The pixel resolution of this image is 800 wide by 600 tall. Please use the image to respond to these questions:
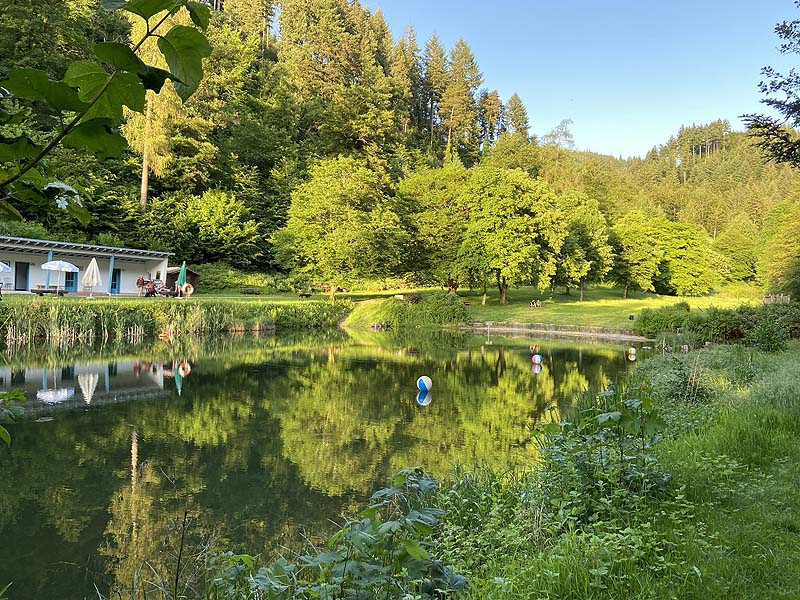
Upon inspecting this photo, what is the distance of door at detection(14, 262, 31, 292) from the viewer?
80.0ft

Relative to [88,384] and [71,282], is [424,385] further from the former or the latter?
[71,282]

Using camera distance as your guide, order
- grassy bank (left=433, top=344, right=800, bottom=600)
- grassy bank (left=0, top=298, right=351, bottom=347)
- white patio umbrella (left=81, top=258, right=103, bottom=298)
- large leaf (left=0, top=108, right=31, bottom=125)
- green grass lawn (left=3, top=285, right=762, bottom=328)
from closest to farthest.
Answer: large leaf (left=0, top=108, right=31, bottom=125), grassy bank (left=433, top=344, right=800, bottom=600), grassy bank (left=0, top=298, right=351, bottom=347), white patio umbrella (left=81, top=258, right=103, bottom=298), green grass lawn (left=3, top=285, right=762, bottom=328)

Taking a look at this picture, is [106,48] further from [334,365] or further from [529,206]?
[529,206]

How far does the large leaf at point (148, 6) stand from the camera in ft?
2.25

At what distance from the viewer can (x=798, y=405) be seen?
21.0 ft

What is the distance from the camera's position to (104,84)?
74 cm

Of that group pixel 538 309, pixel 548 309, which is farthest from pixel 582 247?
pixel 538 309

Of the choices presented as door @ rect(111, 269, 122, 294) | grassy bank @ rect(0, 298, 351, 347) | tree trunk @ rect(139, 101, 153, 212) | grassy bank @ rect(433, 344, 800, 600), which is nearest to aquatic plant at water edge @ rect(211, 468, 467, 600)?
grassy bank @ rect(433, 344, 800, 600)

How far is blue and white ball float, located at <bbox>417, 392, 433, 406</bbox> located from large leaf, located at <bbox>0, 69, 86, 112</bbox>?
10376 millimetres

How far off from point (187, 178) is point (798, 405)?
37291 millimetres

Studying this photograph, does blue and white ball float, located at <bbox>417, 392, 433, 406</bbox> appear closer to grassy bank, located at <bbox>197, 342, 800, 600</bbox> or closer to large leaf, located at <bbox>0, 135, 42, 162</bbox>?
grassy bank, located at <bbox>197, 342, 800, 600</bbox>

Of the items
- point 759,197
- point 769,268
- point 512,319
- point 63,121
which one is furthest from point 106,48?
point 759,197

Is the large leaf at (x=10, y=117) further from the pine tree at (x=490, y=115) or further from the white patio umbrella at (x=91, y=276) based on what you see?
the pine tree at (x=490, y=115)

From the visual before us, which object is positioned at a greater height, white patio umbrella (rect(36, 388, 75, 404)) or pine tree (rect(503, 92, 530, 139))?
pine tree (rect(503, 92, 530, 139))
